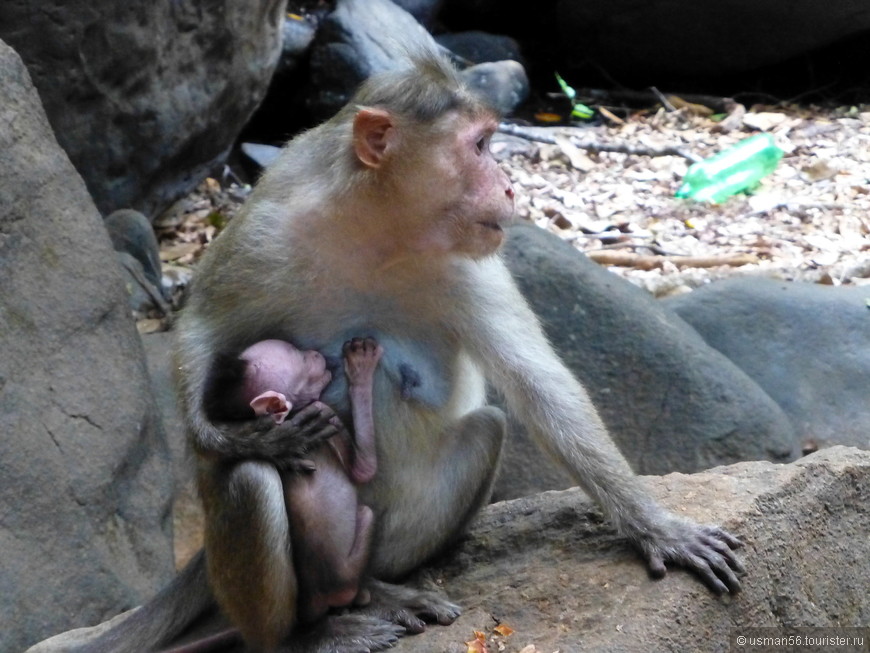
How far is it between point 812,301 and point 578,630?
4371mm

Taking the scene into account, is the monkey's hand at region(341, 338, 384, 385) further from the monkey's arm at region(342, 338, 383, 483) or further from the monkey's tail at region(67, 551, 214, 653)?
the monkey's tail at region(67, 551, 214, 653)

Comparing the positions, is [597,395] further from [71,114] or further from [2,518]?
[71,114]

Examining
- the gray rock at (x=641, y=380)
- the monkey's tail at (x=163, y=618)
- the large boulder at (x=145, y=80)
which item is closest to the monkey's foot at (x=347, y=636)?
the monkey's tail at (x=163, y=618)

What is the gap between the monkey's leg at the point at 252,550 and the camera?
11.2 ft

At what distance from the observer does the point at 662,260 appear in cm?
858

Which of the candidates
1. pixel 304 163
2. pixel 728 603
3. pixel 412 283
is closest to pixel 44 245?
pixel 304 163

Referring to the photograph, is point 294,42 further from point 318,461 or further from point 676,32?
point 318,461

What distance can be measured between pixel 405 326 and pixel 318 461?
0.62 m

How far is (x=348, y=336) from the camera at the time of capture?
391 cm

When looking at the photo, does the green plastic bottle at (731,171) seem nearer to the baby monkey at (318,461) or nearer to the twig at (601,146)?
the twig at (601,146)

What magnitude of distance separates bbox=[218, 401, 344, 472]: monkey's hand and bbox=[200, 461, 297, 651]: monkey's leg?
47mm

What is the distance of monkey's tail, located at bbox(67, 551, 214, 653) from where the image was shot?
13.4 feet

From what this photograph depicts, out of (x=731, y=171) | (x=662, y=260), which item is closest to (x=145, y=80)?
(x=662, y=260)

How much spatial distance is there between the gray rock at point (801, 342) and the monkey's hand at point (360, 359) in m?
3.72
